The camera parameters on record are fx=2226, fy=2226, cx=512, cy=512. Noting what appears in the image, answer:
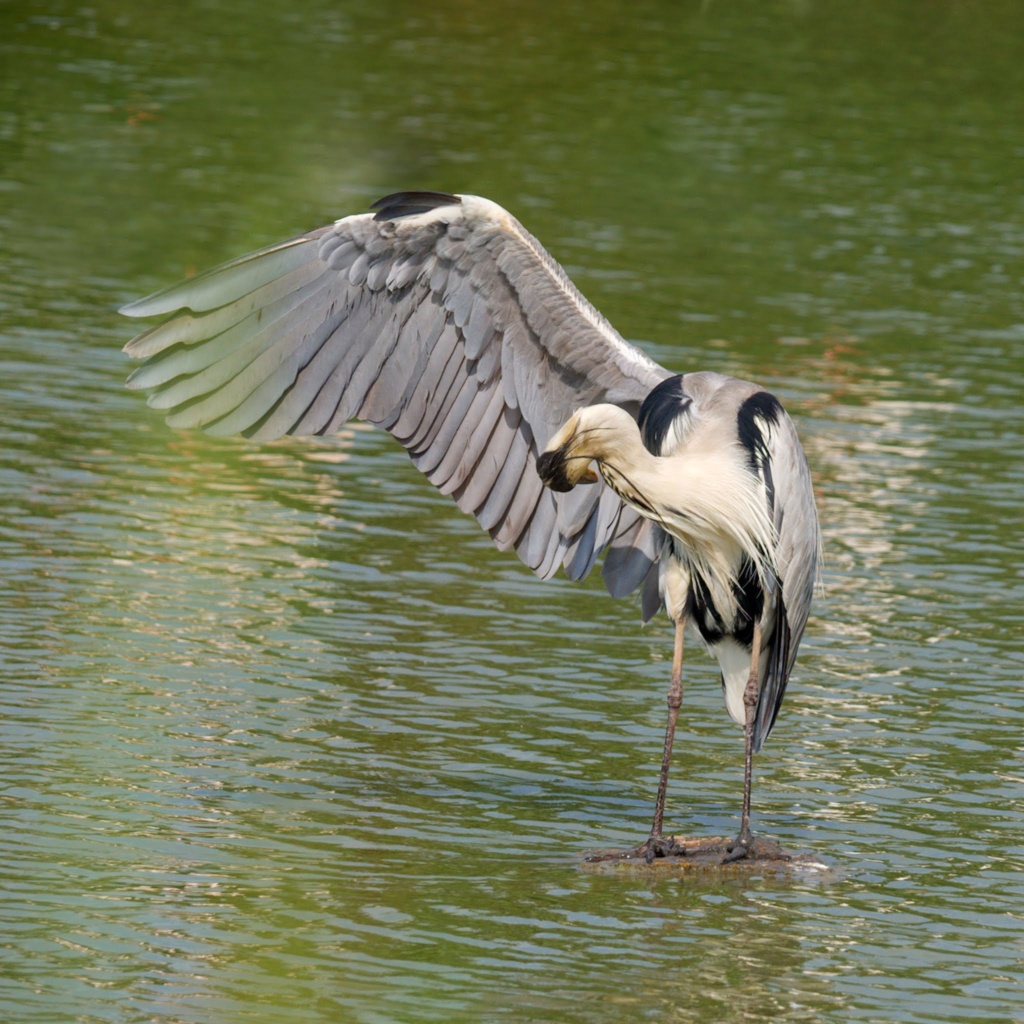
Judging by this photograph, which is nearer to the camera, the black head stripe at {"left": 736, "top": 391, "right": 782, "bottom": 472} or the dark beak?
the dark beak

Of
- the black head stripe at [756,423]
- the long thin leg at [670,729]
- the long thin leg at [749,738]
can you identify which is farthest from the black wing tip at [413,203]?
the long thin leg at [749,738]

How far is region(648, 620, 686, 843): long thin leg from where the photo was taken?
348 inches

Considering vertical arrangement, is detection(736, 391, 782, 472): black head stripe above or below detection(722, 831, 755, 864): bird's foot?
above

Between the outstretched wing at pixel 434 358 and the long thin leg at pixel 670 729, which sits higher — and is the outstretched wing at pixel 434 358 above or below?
above

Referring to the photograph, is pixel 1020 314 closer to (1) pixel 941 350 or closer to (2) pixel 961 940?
(1) pixel 941 350

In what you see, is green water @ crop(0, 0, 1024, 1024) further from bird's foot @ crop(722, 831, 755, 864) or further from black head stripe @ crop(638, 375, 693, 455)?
black head stripe @ crop(638, 375, 693, 455)

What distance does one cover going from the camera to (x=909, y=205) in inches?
1008

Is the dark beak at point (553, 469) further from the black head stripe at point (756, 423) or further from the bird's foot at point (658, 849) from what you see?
the bird's foot at point (658, 849)

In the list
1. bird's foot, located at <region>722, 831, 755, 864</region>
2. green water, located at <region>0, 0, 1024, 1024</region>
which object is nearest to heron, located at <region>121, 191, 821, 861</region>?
bird's foot, located at <region>722, 831, 755, 864</region>

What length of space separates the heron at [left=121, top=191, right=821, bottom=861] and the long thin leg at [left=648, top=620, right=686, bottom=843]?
0.04 ft

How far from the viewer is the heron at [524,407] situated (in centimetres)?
898

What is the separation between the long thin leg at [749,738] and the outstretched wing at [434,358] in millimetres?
838

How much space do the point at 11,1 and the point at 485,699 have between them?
24257 mm

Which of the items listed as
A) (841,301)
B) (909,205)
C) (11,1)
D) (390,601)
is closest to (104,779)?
(390,601)
